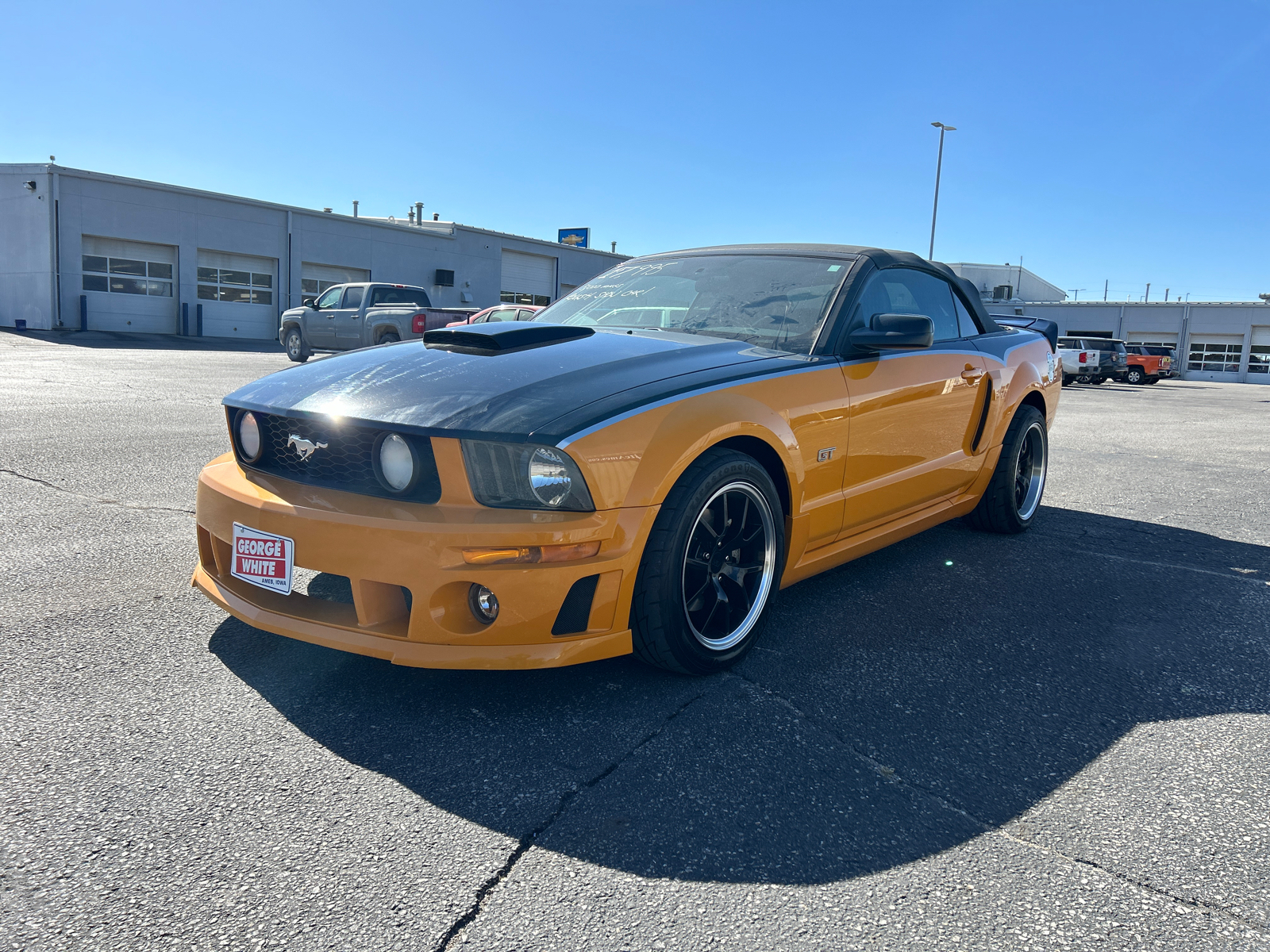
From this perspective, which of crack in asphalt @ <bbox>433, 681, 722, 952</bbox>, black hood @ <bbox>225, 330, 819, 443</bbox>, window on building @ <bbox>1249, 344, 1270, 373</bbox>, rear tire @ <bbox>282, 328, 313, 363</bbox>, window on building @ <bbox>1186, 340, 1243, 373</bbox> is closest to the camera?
crack in asphalt @ <bbox>433, 681, 722, 952</bbox>

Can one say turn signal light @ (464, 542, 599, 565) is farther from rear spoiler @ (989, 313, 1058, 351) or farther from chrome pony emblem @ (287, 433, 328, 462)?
rear spoiler @ (989, 313, 1058, 351)

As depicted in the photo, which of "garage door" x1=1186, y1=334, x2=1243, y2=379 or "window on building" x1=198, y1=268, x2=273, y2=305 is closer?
"window on building" x1=198, y1=268, x2=273, y2=305

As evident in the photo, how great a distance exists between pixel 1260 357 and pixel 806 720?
177 feet

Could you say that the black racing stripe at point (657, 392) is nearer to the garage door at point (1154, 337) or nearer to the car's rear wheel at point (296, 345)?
the car's rear wheel at point (296, 345)

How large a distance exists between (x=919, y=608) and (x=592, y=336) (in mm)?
1629

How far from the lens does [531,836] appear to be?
1846mm

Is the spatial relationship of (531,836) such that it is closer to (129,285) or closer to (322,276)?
(129,285)

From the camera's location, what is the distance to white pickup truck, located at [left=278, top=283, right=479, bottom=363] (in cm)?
1669

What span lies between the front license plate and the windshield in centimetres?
171

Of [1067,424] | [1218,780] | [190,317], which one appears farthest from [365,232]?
[1218,780]

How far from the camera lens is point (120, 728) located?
2.21 m

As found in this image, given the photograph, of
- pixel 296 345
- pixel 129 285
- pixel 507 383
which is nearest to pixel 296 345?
pixel 296 345

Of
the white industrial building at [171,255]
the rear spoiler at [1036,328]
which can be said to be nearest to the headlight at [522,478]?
the rear spoiler at [1036,328]

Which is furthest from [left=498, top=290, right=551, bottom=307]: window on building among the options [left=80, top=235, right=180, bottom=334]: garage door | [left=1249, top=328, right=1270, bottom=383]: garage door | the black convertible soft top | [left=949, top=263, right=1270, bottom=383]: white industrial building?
the black convertible soft top
